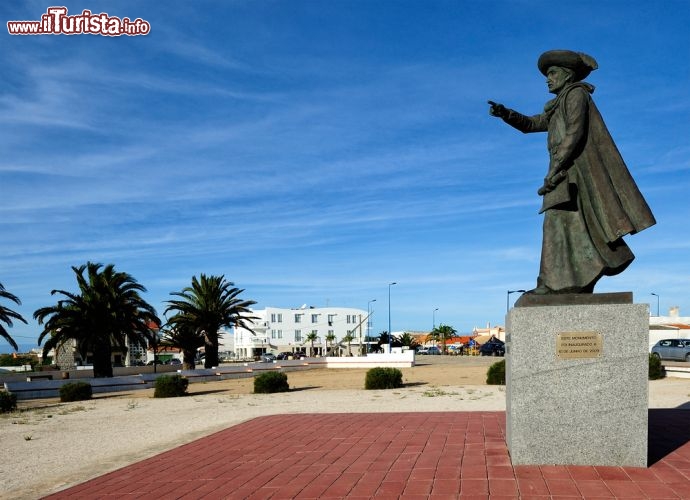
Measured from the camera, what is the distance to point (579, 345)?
6.93 meters

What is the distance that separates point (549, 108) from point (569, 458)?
3.95 meters

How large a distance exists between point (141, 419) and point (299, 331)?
96.2 meters

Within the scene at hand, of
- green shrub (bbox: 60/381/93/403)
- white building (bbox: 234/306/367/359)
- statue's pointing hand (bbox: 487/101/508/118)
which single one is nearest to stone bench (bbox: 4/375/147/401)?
green shrub (bbox: 60/381/93/403)

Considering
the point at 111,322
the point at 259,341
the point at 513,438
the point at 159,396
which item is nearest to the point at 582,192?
the point at 513,438

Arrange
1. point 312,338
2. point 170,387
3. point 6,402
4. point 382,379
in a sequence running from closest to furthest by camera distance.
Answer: point 6,402, point 382,379, point 170,387, point 312,338

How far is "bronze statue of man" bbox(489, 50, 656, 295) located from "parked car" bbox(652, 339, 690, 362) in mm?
33453

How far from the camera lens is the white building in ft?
357

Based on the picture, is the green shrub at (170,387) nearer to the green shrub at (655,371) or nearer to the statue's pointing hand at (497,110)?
the green shrub at (655,371)

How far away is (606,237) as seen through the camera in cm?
716

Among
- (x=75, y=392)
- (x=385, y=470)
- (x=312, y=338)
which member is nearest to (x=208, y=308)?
(x=75, y=392)

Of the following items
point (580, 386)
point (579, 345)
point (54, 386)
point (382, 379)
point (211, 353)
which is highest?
point (579, 345)

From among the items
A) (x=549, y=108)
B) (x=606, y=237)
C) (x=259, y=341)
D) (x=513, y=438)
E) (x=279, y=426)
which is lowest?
(x=259, y=341)

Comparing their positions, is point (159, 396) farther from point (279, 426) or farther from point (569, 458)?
point (569, 458)

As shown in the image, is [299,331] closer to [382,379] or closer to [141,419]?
[382,379]
